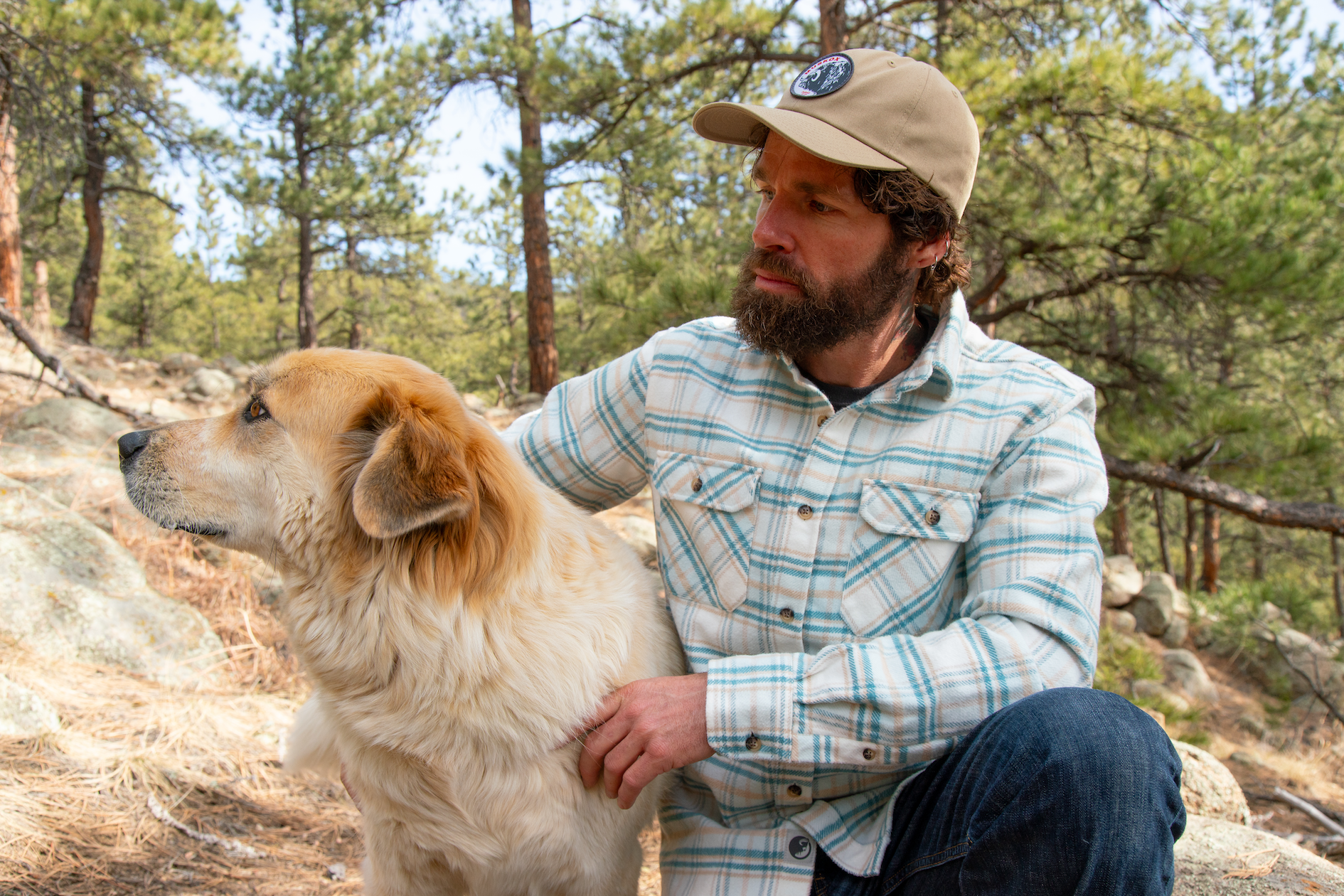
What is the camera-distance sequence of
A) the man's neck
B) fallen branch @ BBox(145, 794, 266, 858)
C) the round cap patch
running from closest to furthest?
the round cap patch → the man's neck → fallen branch @ BBox(145, 794, 266, 858)

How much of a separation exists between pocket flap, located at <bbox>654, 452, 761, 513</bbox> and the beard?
12.7 inches

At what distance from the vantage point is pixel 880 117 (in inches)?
76.7

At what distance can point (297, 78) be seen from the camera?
1261 cm

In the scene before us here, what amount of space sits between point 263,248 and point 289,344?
5.43 m

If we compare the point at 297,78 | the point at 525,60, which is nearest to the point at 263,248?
the point at 297,78

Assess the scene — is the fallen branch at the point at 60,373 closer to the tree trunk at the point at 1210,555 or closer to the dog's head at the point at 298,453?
the dog's head at the point at 298,453

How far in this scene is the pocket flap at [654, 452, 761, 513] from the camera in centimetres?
192

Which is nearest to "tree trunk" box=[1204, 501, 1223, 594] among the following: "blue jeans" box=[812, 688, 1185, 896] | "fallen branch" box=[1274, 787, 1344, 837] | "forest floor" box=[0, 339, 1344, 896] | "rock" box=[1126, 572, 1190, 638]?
"rock" box=[1126, 572, 1190, 638]

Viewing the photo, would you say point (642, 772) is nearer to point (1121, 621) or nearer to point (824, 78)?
point (824, 78)

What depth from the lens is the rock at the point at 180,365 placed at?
12.1 metres

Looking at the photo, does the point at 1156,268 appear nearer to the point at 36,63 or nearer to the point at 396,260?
the point at 36,63

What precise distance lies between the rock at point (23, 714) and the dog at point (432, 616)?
4.90 ft

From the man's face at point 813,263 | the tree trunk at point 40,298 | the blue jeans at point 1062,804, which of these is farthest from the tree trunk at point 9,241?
the blue jeans at point 1062,804

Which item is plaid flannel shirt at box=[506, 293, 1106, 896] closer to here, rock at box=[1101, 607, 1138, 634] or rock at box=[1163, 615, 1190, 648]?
rock at box=[1101, 607, 1138, 634]
